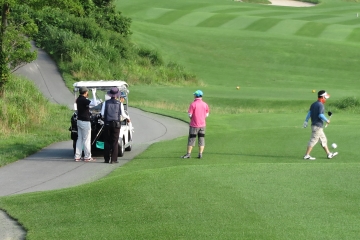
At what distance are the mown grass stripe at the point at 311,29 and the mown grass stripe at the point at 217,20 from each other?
9052 millimetres

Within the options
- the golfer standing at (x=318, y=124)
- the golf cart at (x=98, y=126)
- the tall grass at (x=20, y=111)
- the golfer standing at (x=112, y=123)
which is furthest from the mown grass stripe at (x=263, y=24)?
the golfer standing at (x=112, y=123)

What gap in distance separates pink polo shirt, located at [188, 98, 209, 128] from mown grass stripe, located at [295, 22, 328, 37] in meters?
57.9

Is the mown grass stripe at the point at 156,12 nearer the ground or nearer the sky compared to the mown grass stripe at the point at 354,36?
nearer the sky

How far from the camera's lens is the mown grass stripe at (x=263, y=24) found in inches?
3046

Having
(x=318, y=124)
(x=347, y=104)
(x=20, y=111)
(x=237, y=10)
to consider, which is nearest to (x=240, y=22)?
(x=237, y=10)

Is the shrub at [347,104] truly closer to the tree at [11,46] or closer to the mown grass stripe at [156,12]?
the tree at [11,46]

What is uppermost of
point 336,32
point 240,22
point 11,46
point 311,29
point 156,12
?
point 156,12

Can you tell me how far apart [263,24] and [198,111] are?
62.2 meters

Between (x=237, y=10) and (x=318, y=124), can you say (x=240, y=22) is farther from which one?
(x=318, y=124)

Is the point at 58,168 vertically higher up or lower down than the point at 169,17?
lower down

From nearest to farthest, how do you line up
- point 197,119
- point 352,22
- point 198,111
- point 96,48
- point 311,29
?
point 198,111
point 197,119
point 96,48
point 311,29
point 352,22

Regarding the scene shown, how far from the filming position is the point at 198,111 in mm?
18203

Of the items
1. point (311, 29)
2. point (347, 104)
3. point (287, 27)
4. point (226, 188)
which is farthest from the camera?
point (287, 27)

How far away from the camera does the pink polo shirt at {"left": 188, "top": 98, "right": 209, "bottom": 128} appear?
18.2 metres
